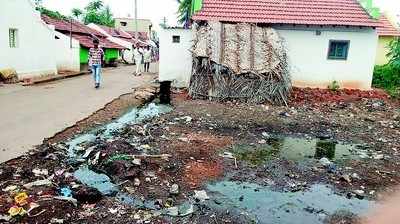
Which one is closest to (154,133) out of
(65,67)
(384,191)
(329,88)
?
(384,191)

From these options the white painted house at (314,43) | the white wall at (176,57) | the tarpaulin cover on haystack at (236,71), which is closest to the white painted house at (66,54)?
the white wall at (176,57)

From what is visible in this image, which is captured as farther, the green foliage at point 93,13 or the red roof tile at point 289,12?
the green foliage at point 93,13

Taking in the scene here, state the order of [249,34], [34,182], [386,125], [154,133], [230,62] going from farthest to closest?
[249,34] < [230,62] < [386,125] < [154,133] < [34,182]

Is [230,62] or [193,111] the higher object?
[230,62]

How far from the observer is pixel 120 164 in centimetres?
584

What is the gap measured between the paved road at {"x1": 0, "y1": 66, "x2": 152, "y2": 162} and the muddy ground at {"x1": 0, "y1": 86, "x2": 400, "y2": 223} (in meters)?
0.38

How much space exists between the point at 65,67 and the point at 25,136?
17.0 meters

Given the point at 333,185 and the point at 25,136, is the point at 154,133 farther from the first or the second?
the point at 333,185

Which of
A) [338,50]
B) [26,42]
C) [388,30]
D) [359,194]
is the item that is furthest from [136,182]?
[388,30]

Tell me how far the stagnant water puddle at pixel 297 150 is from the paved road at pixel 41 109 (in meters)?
3.95

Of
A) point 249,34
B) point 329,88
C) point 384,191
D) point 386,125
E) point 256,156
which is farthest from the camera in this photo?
point 329,88

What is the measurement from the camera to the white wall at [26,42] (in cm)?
1508

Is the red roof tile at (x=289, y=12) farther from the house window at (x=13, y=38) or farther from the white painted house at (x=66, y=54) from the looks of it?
the white painted house at (x=66, y=54)

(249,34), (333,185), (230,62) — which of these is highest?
(249,34)
